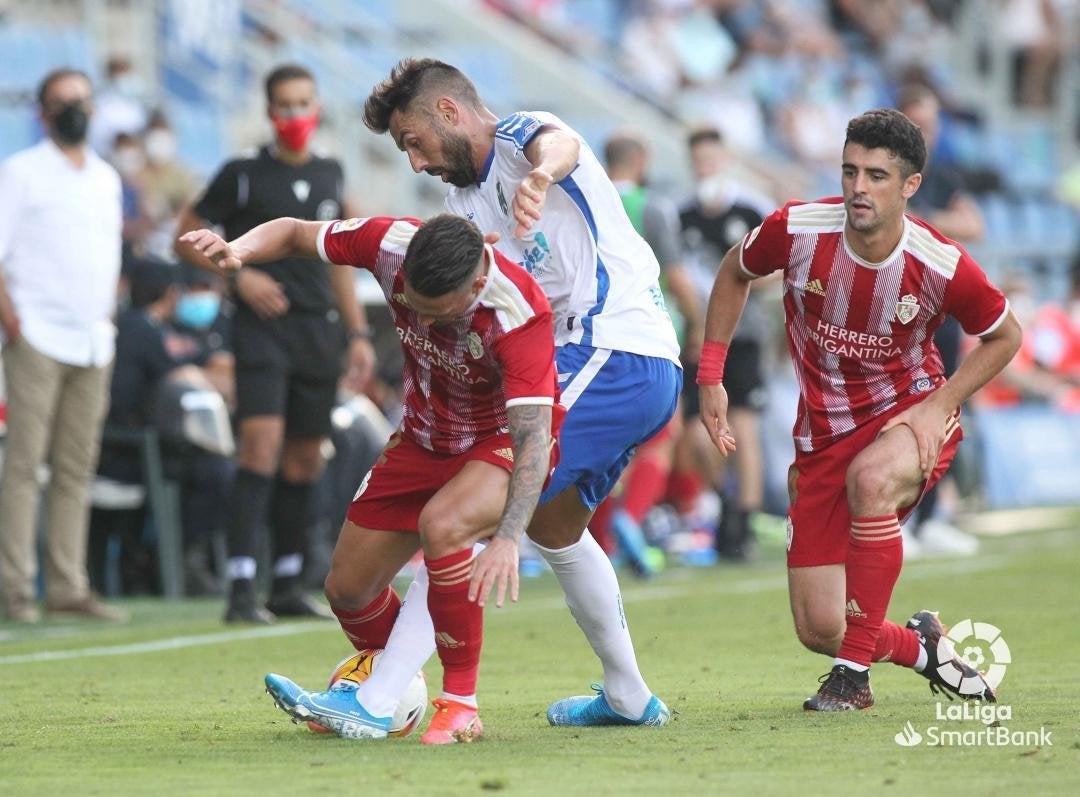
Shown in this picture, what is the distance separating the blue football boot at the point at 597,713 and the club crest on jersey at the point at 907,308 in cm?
143

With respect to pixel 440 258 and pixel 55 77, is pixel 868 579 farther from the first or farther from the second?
pixel 55 77

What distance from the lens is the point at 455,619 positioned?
5344 mm

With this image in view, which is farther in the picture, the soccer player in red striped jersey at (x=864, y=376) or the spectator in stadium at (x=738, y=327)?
the spectator in stadium at (x=738, y=327)

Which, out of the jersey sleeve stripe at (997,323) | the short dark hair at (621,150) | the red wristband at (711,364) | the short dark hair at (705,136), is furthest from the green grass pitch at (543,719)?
the short dark hair at (705,136)

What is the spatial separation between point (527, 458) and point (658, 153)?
2020 centimetres

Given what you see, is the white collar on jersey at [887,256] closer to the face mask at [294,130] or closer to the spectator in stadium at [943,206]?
the face mask at [294,130]

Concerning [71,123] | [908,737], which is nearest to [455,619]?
[908,737]

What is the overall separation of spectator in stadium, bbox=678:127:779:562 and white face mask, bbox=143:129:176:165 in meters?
4.51

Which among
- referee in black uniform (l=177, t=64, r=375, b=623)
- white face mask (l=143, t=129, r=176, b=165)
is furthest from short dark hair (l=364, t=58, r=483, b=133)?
white face mask (l=143, t=129, r=176, b=165)

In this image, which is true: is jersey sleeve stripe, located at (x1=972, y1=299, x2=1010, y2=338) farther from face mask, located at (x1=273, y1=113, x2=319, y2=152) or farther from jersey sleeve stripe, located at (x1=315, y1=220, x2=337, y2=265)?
face mask, located at (x1=273, y1=113, x2=319, y2=152)

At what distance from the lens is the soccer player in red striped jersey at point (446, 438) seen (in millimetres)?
5168

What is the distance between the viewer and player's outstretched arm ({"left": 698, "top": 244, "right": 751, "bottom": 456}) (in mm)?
6383

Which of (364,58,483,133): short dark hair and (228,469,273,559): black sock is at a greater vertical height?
(364,58,483,133): short dark hair

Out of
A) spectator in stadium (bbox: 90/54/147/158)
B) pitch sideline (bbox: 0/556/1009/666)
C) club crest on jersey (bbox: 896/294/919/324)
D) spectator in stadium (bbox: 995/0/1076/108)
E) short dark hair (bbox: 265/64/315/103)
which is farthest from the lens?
spectator in stadium (bbox: 995/0/1076/108)
